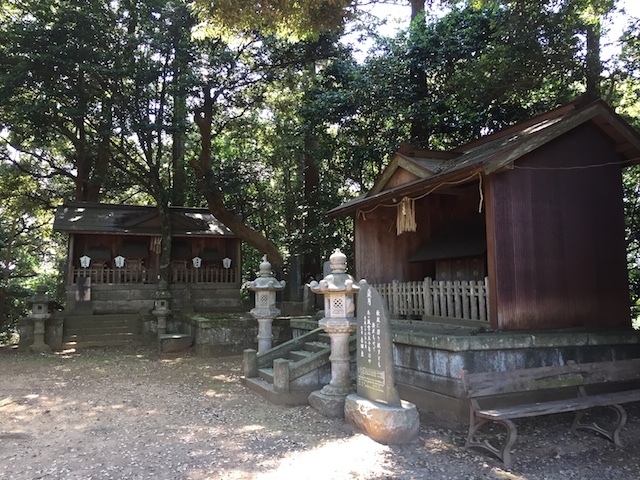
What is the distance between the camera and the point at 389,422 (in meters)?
5.98

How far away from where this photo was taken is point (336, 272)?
750 cm

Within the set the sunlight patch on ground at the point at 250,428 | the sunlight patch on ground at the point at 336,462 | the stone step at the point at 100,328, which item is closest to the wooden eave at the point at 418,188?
the sunlight patch on ground at the point at 336,462

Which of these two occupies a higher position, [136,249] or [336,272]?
[136,249]

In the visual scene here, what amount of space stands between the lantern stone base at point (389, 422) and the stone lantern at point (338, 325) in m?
1.02

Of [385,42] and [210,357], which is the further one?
[385,42]

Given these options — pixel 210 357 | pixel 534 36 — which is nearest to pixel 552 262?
pixel 534 36

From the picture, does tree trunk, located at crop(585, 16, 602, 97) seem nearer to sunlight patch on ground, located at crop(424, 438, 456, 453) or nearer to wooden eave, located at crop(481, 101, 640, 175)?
wooden eave, located at crop(481, 101, 640, 175)

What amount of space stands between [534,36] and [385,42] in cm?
567

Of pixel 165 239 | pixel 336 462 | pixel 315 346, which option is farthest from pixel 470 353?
pixel 165 239

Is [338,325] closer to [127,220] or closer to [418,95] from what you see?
[418,95]

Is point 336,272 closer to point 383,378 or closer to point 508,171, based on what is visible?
point 383,378

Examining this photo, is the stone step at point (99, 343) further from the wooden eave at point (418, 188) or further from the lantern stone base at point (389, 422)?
the lantern stone base at point (389, 422)

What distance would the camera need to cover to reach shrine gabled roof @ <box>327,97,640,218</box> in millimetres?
7809

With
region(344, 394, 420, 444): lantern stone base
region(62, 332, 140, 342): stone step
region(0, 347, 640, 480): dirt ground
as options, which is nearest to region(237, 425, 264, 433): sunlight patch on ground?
region(0, 347, 640, 480): dirt ground
